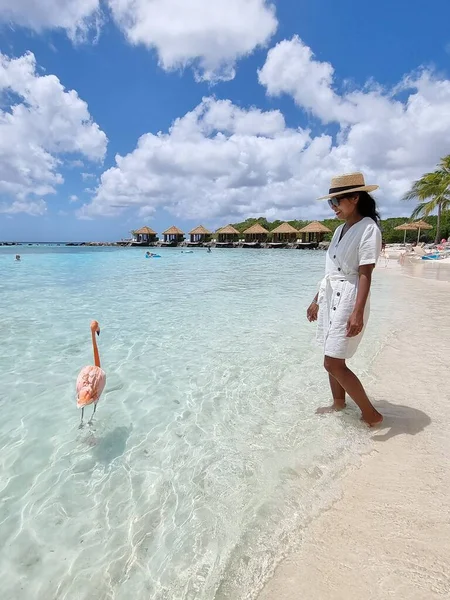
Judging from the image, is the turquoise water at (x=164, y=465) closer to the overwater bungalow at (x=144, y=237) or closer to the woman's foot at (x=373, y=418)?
the woman's foot at (x=373, y=418)

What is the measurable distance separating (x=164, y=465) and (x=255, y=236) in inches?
2306

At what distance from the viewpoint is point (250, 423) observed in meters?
3.08

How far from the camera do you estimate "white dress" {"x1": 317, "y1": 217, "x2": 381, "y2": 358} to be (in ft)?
7.50

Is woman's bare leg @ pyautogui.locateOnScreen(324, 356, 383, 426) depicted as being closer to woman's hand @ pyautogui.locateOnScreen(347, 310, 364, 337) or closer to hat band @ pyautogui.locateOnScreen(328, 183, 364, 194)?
woman's hand @ pyautogui.locateOnScreen(347, 310, 364, 337)

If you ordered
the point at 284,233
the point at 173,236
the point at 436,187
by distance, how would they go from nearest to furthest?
the point at 436,187
the point at 284,233
the point at 173,236

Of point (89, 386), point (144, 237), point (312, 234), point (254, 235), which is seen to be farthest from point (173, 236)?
point (89, 386)

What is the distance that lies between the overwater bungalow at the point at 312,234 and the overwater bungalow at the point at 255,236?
6143 mm

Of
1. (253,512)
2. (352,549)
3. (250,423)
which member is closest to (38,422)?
(250,423)

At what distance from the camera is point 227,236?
62.1 meters

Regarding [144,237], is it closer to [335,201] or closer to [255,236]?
[255,236]

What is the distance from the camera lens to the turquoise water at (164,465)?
1719mm

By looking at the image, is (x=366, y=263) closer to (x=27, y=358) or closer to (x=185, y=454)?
(x=185, y=454)

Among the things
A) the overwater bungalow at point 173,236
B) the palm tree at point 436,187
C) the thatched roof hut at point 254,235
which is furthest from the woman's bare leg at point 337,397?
the overwater bungalow at point 173,236

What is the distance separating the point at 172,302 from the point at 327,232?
45112 mm
